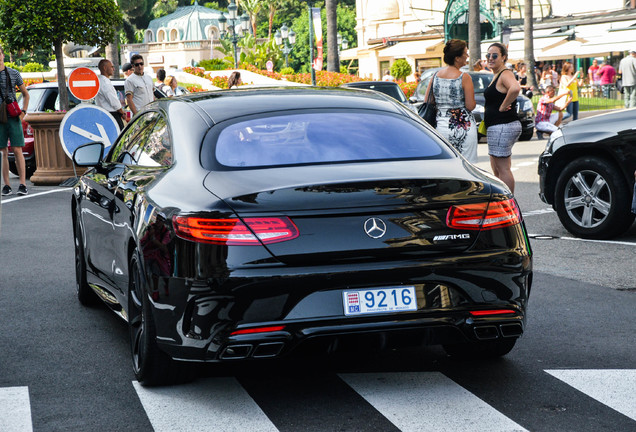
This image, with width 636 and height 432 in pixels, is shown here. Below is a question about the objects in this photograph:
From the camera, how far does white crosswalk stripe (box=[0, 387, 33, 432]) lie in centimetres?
455

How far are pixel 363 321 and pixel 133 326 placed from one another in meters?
1.37

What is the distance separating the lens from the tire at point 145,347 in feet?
16.3

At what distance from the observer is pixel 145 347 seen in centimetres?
502

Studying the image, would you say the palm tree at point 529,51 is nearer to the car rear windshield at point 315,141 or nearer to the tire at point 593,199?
the tire at point 593,199

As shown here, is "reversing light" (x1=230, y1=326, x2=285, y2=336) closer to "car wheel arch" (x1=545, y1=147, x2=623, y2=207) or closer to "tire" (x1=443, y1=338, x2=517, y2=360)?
"tire" (x1=443, y1=338, x2=517, y2=360)

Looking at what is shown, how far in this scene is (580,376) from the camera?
5176 mm

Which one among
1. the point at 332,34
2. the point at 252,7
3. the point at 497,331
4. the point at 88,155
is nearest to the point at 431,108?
the point at 88,155

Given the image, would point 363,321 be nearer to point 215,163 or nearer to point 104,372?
point 215,163

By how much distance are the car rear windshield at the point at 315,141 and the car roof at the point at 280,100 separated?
0.11 metres

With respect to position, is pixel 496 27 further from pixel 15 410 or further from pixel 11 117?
pixel 15 410

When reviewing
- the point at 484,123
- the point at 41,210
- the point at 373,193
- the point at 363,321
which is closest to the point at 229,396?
the point at 363,321

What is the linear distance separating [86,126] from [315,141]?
8.47 metres

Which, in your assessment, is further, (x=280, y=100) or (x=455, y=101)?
(x=455, y=101)

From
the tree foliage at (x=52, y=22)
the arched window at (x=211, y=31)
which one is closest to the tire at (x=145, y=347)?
the tree foliage at (x=52, y=22)
